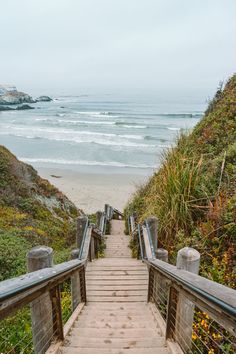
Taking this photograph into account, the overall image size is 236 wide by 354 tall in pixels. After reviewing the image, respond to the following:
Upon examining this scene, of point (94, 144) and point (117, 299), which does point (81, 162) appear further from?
point (117, 299)

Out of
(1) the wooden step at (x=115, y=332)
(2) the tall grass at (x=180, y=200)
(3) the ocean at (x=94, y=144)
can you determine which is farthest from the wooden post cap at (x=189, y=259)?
(3) the ocean at (x=94, y=144)

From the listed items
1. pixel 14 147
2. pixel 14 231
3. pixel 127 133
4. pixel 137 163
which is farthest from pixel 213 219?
pixel 127 133

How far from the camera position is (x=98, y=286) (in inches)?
193

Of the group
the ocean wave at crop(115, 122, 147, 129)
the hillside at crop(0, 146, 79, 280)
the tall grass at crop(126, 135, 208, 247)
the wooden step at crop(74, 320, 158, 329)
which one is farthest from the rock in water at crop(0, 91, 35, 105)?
the wooden step at crop(74, 320, 158, 329)

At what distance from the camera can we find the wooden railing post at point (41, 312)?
8.29ft

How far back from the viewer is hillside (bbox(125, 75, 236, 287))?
434 centimetres

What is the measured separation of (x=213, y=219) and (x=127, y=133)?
35.5 meters

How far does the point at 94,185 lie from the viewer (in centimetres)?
2042

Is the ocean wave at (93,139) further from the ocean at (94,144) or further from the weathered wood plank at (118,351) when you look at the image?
the weathered wood plank at (118,351)

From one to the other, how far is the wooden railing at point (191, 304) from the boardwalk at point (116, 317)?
0.22 meters

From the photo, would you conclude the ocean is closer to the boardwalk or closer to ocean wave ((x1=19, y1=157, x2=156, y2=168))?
ocean wave ((x1=19, y1=157, x2=156, y2=168))

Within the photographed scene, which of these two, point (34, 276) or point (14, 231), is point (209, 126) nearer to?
point (14, 231)

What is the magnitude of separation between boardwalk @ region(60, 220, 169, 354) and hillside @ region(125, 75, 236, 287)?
3.12ft

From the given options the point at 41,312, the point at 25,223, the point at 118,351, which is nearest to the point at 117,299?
the point at 118,351
